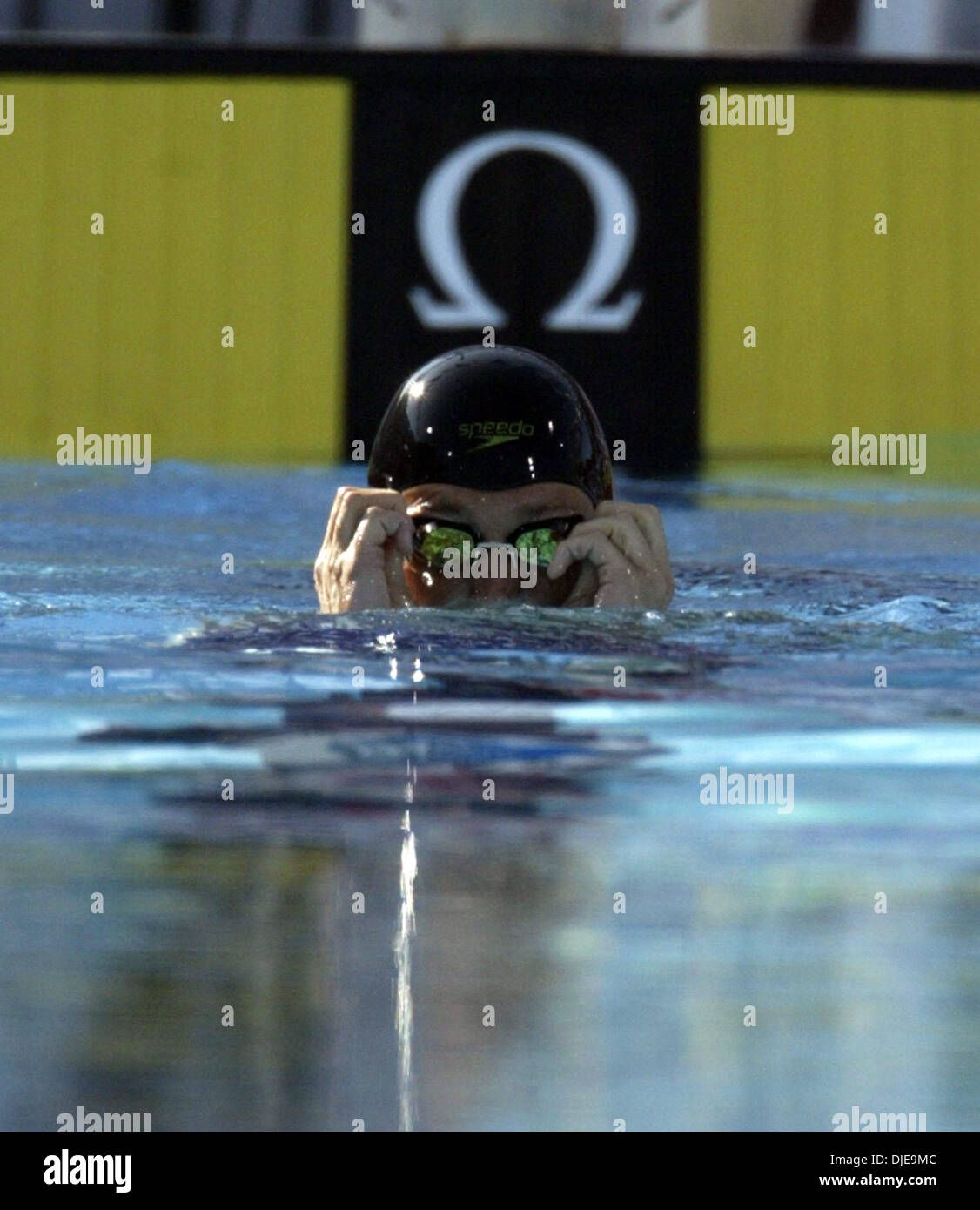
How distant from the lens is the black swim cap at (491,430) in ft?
11.0

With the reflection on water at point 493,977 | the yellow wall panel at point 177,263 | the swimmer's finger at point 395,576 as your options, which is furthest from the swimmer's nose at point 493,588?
the yellow wall panel at point 177,263

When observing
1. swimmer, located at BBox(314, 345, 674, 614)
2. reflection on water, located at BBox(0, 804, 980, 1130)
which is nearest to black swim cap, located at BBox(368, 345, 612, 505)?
swimmer, located at BBox(314, 345, 674, 614)

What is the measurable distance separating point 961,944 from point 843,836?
347 mm

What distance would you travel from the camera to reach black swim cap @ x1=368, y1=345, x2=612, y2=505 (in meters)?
3.36

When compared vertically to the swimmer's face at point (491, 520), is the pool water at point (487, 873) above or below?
below

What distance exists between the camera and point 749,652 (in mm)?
3160

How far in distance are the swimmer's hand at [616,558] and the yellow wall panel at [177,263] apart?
464 cm

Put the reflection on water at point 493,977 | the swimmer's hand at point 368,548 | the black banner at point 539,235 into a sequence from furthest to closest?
1. the black banner at point 539,235
2. the swimmer's hand at point 368,548
3. the reflection on water at point 493,977

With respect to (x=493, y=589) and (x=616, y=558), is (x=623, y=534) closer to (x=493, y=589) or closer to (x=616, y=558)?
(x=616, y=558)

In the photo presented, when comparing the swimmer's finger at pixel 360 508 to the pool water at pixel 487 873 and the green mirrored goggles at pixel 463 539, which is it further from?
the pool water at pixel 487 873

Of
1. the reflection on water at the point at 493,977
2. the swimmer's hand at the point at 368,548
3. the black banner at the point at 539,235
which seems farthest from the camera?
the black banner at the point at 539,235

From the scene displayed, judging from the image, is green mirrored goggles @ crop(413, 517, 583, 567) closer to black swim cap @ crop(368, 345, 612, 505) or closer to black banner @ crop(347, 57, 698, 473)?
black swim cap @ crop(368, 345, 612, 505)

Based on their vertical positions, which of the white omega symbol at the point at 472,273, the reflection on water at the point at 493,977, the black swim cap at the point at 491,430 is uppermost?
the white omega symbol at the point at 472,273
